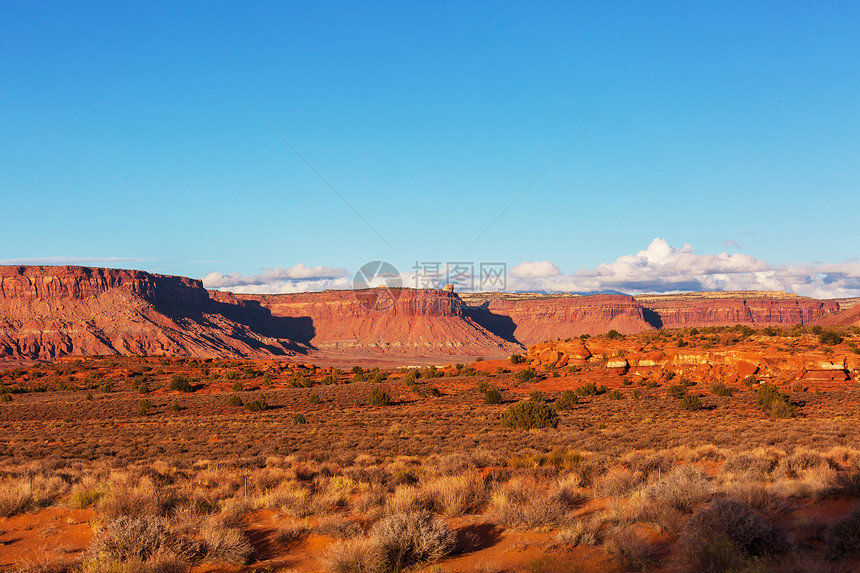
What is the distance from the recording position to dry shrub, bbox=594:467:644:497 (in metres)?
9.16

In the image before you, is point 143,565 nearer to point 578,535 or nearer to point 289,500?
point 289,500

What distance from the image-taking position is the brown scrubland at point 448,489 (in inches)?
246

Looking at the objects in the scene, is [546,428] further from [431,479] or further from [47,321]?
[47,321]

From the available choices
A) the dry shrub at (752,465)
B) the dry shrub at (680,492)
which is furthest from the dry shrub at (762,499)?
the dry shrub at (752,465)

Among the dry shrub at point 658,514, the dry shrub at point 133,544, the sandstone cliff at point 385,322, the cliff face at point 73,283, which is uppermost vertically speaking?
the cliff face at point 73,283

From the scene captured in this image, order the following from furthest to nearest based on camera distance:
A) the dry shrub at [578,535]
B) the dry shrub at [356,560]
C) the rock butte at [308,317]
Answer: the rock butte at [308,317], the dry shrub at [578,535], the dry shrub at [356,560]

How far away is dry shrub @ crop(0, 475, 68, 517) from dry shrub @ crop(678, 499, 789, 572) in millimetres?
10259

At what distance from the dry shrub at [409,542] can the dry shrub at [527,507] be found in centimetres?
129

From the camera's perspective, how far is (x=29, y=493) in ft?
31.3

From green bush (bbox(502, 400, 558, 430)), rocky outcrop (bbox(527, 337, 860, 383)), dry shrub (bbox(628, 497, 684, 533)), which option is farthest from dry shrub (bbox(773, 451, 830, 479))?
rocky outcrop (bbox(527, 337, 860, 383))

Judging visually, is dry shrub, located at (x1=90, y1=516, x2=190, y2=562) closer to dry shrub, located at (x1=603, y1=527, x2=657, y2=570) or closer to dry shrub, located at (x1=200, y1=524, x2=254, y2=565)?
dry shrub, located at (x1=200, y1=524, x2=254, y2=565)

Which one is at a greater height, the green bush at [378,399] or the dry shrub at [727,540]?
the dry shrub at [727,540]

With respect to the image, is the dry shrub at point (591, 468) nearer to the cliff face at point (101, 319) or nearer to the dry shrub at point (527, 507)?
the dry shrub at point (527, 507)

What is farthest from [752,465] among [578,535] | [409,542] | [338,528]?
[338,528]
